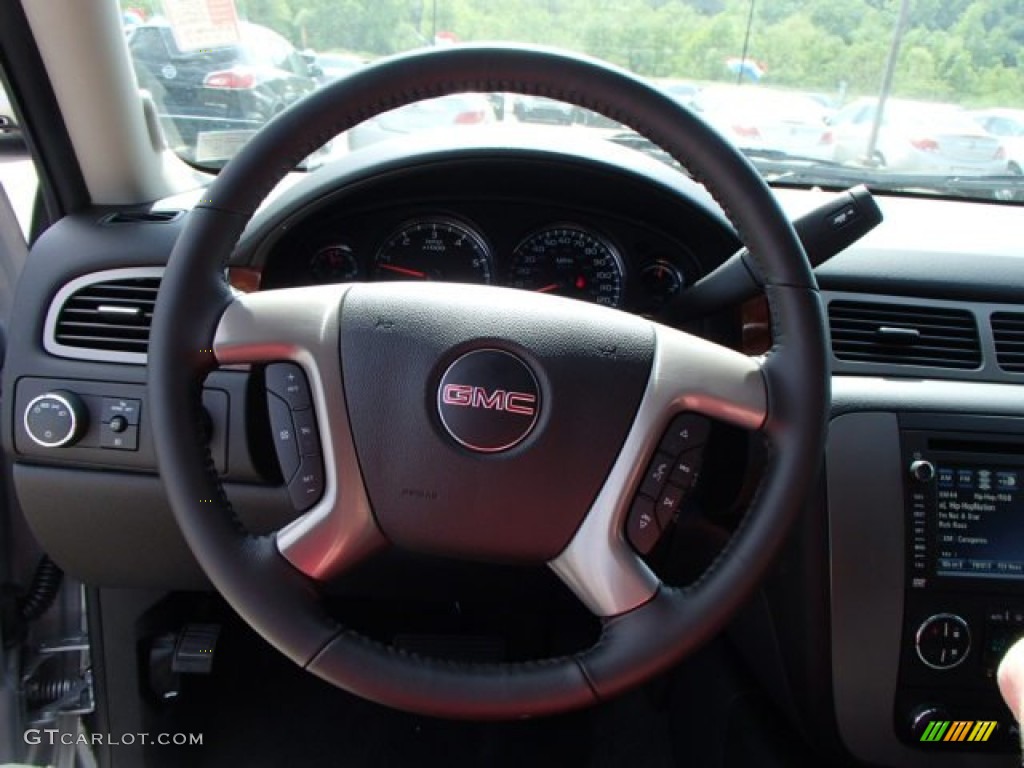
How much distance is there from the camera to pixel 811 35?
61.0 inches

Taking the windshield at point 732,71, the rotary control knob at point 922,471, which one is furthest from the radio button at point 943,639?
the windshield at point 732,71

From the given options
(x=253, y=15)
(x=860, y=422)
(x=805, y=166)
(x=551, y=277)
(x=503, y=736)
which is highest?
(x=253, y=15)

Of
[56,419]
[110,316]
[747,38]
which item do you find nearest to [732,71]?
[747,38]

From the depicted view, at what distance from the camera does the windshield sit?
1.47 m

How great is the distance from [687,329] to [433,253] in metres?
0.41

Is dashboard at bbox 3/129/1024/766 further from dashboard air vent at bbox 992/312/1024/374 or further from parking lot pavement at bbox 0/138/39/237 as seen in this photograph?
parking lot pavement at bbox 0/138/39/237

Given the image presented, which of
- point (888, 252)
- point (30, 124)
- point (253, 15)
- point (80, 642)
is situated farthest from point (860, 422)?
point (80, 642)

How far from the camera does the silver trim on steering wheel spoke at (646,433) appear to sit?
954mm

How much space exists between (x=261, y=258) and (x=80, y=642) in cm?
104

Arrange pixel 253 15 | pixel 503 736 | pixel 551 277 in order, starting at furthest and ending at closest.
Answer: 1. pixel 503 736
2. pixel 253 15
3. pixel 551 277

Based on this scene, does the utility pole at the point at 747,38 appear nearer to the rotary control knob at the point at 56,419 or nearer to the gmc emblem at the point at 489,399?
the gmc emblem at the point at 489,399

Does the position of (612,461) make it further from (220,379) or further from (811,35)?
(811,35)

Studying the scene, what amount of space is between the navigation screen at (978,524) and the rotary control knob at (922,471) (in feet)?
0.06

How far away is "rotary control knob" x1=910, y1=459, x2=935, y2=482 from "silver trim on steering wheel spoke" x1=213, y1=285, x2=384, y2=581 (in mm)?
774
